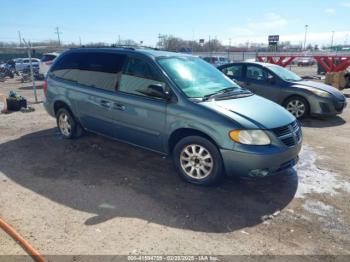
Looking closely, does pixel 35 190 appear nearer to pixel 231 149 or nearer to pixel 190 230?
pixel 190 230

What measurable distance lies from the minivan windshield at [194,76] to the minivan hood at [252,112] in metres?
0.35

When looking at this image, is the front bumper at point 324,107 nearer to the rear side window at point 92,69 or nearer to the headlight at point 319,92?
the headlight at point 319,92

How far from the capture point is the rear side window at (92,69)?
190 inches

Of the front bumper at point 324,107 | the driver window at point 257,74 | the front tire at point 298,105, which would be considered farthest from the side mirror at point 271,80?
the front bumper at point 324,107

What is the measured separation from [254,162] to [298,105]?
512 centimetres

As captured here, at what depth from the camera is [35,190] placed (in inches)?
158

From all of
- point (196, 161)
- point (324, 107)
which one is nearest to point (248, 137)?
point (196, 161)

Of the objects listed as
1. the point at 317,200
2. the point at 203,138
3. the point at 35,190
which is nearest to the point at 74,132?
the point at 35,190

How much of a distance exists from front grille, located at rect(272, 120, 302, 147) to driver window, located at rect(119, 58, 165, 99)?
5.52 ft

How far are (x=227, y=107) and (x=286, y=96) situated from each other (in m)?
4.84

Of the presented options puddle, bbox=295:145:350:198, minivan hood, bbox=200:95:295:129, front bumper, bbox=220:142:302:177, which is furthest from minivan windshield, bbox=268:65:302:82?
front bumper, bbox=220:142:302:177

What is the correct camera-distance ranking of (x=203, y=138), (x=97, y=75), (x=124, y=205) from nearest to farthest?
(x=124, y=205) < (x=203, y=138) < (x=97, y=75)

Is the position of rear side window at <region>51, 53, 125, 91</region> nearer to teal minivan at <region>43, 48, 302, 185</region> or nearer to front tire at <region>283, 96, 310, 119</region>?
teal minivan at <region>43, 48, 302, 185</region>

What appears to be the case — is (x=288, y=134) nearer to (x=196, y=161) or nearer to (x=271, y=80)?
(x=196, y=161)
